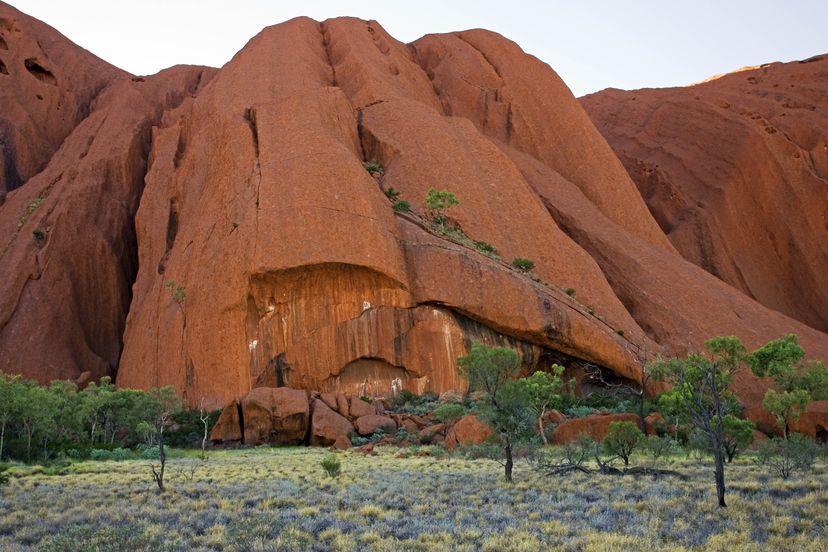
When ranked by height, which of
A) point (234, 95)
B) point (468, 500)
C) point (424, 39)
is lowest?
point (468, 500)

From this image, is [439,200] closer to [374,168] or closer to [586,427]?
[374,168]

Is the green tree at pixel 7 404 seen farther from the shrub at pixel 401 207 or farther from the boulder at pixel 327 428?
the shrub at pixel 401 207

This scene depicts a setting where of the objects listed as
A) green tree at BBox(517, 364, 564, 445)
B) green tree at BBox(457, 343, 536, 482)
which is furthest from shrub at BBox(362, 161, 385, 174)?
green tree at BBox(457, 343, 536, 482)

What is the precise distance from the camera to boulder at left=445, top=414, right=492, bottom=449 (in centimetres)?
3130

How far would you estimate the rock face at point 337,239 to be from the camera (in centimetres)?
4272

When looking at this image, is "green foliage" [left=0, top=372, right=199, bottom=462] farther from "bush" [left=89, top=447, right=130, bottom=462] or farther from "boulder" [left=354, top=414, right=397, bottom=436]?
"boulder" [left=354, top=414, right=397, bottom=436]

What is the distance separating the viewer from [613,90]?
98750 millimetres

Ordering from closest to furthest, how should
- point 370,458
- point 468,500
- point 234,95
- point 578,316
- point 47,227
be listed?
point 468,500 → point 370,458 → point 578,316 → point 234,95 → point 47,227

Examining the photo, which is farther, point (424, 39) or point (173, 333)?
point (424, 39)

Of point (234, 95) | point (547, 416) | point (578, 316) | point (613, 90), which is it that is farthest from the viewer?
point (613, 90)

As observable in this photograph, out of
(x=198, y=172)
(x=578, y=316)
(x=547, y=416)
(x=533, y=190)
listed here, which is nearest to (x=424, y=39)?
(x=533, y=190)

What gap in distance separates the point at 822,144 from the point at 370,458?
63898 millimetres

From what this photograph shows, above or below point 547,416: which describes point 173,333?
above

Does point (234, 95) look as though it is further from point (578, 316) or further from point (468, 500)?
point (468, 500)
